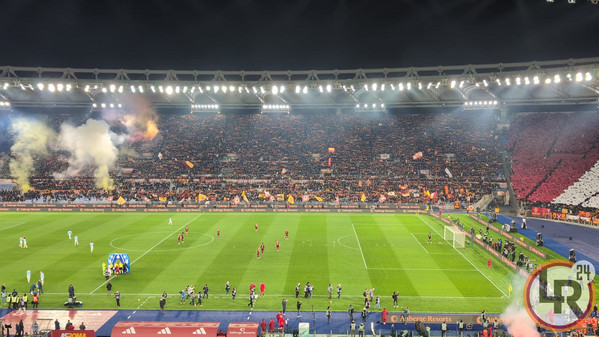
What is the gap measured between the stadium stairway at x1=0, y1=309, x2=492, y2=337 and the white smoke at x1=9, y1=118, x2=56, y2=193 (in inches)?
2208

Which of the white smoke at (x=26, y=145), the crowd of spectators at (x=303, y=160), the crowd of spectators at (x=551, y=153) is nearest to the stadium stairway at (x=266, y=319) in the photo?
the crowd of spectators at (x=303, y=160)

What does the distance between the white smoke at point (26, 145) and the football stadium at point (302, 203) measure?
29 centimetres

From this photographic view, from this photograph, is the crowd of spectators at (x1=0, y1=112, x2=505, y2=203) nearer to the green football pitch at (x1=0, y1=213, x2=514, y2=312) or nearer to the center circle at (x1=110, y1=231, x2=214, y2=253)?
the green football pitch at (x1=0, y1=213, x2=514, y2=312)

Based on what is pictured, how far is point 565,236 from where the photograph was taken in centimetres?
4656

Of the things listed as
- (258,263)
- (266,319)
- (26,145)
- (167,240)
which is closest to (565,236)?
(258,263)

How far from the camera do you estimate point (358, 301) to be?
28125 millimetres

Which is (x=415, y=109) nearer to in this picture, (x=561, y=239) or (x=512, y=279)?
(x=561, y=239)

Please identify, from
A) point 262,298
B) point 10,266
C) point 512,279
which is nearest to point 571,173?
point 512,279

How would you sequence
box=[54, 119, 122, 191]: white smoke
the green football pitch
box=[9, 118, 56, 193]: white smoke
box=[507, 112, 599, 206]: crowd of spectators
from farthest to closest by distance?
1. box=[54, 119, 122, 191]: white smoke
2. box=[9, 118, 56, 193]: white smoke
3. box=[507, 112, 599, 206]: crowd of spectators
4. the green football pitch

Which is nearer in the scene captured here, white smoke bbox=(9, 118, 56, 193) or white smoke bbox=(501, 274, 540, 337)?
white smoke bbox=(501, 274, 540, 337)

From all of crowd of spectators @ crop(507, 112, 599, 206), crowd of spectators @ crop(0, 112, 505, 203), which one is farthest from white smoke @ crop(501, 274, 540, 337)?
crowd of spectators @ crop(0, 112, 505, 203)

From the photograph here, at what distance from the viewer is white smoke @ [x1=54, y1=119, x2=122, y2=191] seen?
7594cm

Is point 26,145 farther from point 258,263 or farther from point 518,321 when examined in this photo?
point 518,321

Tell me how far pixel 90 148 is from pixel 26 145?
12387 millimetres
